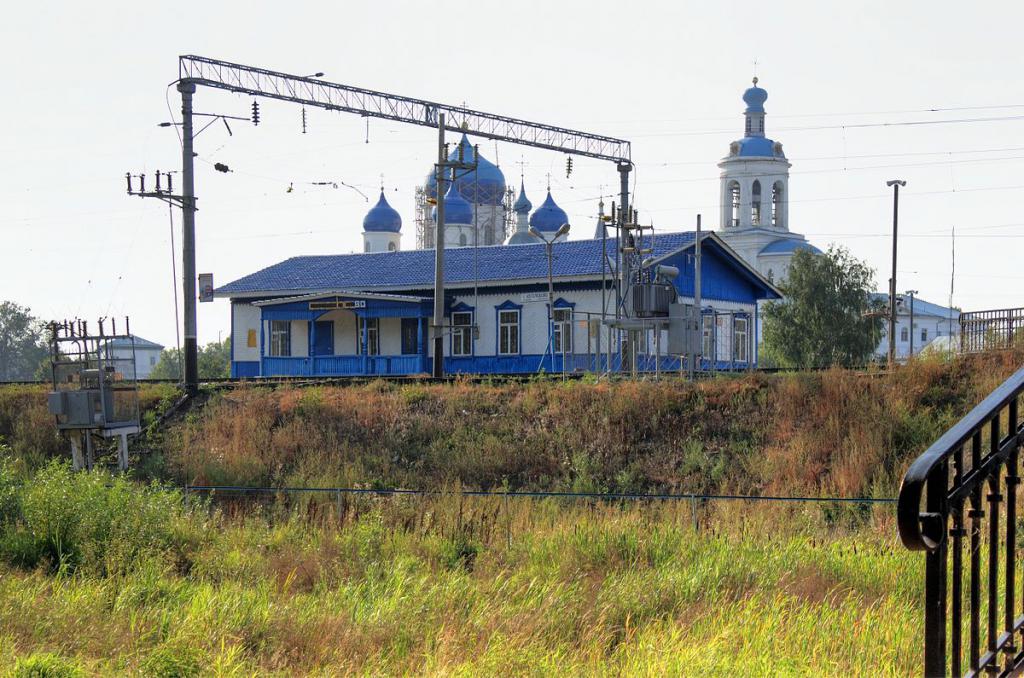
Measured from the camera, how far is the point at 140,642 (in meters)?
7.91

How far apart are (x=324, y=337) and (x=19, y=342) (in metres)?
73.6

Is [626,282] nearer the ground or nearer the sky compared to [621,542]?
nearer the sky

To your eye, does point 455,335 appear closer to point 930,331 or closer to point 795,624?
point 795,624

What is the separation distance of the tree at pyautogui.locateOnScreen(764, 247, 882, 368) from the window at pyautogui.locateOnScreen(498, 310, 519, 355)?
1881cm

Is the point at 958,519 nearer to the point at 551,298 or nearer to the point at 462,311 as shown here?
the point at 551,298

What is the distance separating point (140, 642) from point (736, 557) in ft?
16.5

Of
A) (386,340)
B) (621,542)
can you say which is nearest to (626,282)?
(386,340)

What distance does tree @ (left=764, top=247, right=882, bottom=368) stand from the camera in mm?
51938

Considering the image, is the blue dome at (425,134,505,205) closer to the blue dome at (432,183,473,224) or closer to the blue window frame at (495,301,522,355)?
the blue dome at (432,183,473,224)

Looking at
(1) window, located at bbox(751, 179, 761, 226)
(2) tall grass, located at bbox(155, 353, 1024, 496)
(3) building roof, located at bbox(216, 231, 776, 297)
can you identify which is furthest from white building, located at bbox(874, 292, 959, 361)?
(2) tall grass, located at bbox(155, 353, 1024, 496)

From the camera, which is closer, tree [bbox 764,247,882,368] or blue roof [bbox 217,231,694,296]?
blue roof [bbox 217,231,694,296]

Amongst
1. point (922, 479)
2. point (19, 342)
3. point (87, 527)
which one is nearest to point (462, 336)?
point (87, 527)

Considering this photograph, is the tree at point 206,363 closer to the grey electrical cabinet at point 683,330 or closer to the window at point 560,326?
the window at point 560,326

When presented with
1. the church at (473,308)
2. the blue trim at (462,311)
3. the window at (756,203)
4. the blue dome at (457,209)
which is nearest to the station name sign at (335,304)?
the church at (473,308)
